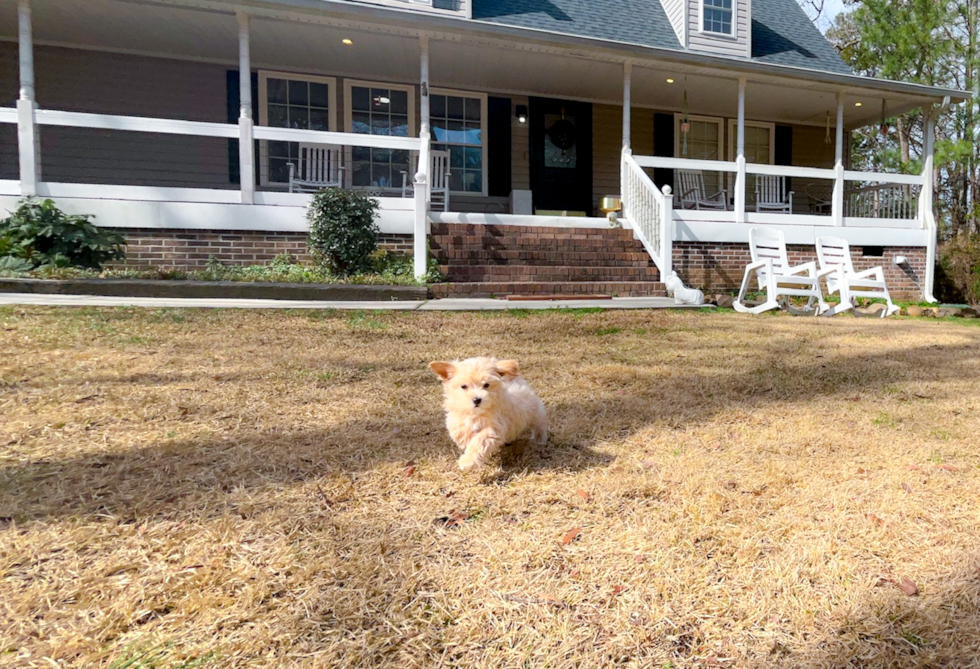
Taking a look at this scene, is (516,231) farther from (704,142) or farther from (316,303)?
(704,142)

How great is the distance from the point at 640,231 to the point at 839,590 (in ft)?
27.6

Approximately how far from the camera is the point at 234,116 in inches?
388

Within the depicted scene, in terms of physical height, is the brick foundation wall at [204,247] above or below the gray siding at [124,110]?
below

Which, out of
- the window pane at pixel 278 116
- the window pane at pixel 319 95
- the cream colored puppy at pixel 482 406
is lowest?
the cream colored puppy at pixel 482 406

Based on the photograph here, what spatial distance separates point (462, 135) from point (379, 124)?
5.24 feet

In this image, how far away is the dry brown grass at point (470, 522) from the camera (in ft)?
3.99

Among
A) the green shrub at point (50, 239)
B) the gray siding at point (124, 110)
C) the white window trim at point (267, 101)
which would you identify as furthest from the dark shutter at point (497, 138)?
the green shrub at point (50, 239)

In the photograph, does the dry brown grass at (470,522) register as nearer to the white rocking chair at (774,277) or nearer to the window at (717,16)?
the white rocking chair at (774,277)

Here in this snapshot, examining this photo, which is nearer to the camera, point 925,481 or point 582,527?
point 582,527

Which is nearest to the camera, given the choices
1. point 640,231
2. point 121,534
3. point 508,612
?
point 508,612

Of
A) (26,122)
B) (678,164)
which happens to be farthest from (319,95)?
(678,164)

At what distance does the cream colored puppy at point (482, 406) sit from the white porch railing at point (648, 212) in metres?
7.08

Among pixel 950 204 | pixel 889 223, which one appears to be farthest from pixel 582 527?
pixel 950 204

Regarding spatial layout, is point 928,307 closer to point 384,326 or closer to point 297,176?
point 384,326
